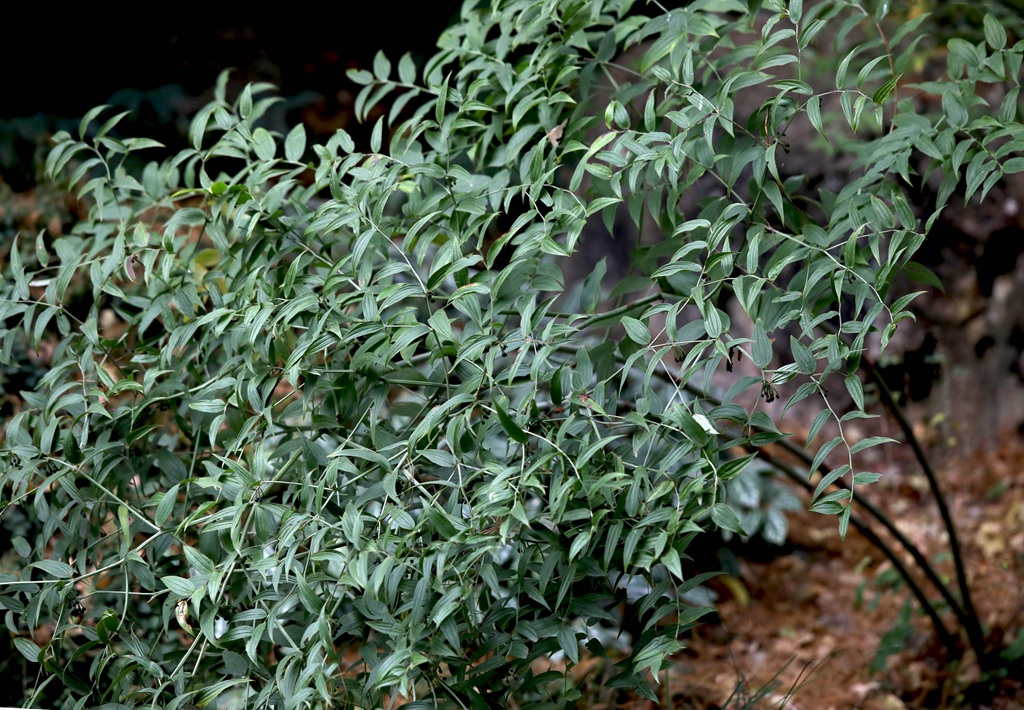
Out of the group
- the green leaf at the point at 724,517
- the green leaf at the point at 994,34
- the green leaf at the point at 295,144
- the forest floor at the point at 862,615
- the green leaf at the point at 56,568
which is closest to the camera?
the green leaf at the point at 724,517

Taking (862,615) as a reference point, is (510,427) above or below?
above

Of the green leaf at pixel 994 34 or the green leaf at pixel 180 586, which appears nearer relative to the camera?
the green leaf at pixel 180 586

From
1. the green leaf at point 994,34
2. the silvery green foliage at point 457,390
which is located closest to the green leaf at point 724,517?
the silvery green foliage at point 457,390

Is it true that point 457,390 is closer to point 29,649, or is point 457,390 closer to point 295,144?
Answer: point 295,144

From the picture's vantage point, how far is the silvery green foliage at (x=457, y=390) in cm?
125

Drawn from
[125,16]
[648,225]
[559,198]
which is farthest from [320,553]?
[125,16]

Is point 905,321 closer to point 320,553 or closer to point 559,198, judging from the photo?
point 559,198

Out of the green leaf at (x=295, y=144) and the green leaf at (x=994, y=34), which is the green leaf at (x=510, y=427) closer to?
the green leaf at (x=295, y=144)

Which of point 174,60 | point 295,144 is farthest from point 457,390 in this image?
point 174,60

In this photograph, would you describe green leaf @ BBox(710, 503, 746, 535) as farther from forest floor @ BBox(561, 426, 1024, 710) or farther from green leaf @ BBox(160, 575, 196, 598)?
forest floor @ BBox(561, 426, 1024, 710)

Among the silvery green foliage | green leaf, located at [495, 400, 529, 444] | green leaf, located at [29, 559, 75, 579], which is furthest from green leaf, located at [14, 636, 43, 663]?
green leaf, located at [495, 400, 529, 444]

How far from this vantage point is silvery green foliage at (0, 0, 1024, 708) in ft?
4.11

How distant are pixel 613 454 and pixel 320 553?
18.0 inches

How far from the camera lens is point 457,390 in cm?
138
